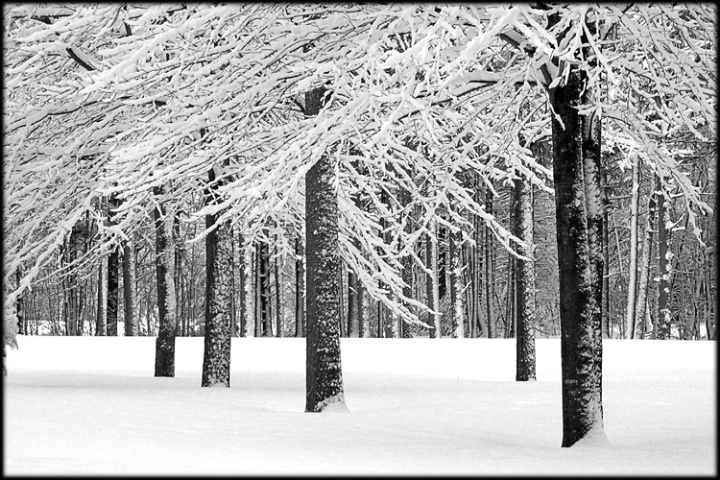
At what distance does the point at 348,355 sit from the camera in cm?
2044

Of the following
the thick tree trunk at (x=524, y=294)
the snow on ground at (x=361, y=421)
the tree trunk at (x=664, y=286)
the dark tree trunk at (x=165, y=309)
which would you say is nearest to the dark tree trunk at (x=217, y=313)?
the snow on ground at (x=361, y=421)

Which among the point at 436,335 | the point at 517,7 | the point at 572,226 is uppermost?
the point at 517,7

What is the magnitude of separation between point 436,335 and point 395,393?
1652cm

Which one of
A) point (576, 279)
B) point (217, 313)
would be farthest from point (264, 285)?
point (576, 279)

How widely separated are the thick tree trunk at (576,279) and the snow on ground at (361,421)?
373 millimetres

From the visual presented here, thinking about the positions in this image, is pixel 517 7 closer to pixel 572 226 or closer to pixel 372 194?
pixel 572 226

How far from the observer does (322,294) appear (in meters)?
10.5

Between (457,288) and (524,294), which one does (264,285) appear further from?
(524,294)

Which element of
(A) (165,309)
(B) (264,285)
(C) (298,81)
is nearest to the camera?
(C) (298,81)

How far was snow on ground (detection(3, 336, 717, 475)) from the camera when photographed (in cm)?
600

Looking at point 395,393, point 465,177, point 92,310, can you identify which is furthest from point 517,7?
point 92,310

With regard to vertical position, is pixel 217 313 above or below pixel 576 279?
below

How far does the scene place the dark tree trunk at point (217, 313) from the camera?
43.1 feet

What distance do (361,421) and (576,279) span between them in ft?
9.28
